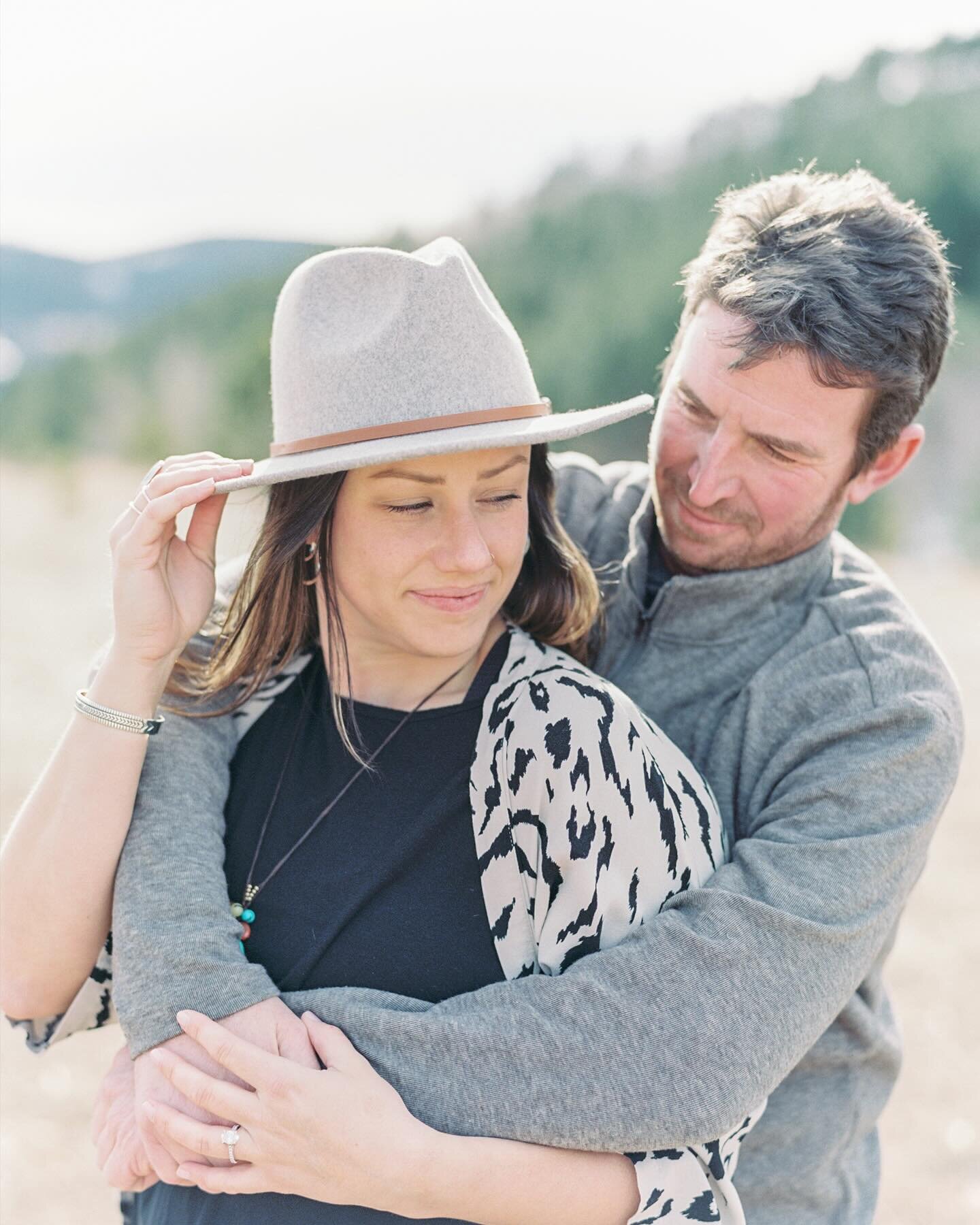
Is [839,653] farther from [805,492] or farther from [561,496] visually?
[561,496]

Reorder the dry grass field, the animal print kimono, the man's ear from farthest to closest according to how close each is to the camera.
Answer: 1. the dry grass field
2. the man's ear
3. the animal print kimono

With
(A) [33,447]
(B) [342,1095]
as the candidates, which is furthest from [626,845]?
(A) [33,447]

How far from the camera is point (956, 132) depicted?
57.5 ft

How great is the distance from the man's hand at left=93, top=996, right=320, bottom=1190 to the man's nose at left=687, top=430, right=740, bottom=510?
1.11 meters

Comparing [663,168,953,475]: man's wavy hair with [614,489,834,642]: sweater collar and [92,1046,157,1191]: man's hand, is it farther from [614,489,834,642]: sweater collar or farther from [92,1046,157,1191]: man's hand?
[92,1046,157,1191]: man's hand

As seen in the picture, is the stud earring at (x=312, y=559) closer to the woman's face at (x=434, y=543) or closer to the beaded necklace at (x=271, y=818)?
the woman's face at (x=434, y=543)

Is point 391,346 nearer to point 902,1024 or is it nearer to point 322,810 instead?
point 322,810

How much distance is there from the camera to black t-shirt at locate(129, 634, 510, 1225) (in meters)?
1.79

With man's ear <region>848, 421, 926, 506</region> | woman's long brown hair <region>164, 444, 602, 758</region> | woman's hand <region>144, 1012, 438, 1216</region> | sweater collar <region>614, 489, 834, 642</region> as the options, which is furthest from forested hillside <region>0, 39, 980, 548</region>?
woman's hand <region>144, 1012, 438, 1216</region>

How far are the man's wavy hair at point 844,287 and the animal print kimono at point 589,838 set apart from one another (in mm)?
750

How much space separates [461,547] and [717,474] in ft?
2.13

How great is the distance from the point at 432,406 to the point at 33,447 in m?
13.2

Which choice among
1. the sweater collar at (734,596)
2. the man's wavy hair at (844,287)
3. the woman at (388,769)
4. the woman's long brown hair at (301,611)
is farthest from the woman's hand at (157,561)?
the man's wavy hair at (844,287)

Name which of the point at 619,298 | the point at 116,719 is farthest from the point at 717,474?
the point at 619,298
